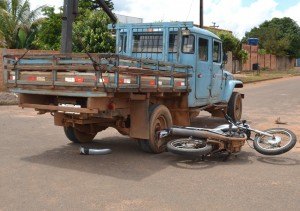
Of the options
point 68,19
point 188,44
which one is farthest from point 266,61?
point 188,44

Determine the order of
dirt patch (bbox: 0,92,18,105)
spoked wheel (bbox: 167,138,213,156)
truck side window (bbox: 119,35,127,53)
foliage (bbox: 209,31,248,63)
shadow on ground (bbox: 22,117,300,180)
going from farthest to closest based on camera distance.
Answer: foliage (bbox: 209,31,248,63) → dirt patch (bbox: 0,92,18,105) → truck side window (bbox: 119,35,127,53) → spoked wheel (bbox: 167,138,213,156) → shadow on ground (bbox: 22,117,300,180)

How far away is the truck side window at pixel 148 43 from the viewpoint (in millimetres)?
9523

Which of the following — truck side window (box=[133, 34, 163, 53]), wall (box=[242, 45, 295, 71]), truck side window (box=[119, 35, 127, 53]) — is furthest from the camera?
wall (box=[242, 45, 295, 71])

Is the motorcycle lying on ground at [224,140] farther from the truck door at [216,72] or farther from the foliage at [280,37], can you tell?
the foliage at [280,37]

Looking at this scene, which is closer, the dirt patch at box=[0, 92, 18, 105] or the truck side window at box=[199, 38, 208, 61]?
the truck side window at box=[199, 38, 208, 61]

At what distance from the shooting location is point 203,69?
9812 millimetres

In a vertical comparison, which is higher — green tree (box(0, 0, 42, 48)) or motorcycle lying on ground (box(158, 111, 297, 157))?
green tree (box(0, 0, 42, 48))

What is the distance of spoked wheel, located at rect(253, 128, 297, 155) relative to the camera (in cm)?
727

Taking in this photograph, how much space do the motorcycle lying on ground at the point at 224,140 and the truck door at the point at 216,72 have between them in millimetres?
2873

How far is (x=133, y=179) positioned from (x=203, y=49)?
14.9 ft

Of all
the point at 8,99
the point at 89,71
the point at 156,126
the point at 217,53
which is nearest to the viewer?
the point at 89,71

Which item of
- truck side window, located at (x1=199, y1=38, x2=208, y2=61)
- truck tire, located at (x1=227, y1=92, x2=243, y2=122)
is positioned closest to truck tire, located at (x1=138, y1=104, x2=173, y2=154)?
truck side window, located at (x1=199, y1=38, x2=208, y2=61)

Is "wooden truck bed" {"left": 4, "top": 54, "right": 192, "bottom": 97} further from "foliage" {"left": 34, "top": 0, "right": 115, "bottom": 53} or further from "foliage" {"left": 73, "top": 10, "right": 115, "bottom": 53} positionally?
"foliage" {"left": 73, "top": 10, "right": 115, "bottom": 53}

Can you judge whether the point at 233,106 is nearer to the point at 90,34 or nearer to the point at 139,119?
the point at 139,119
